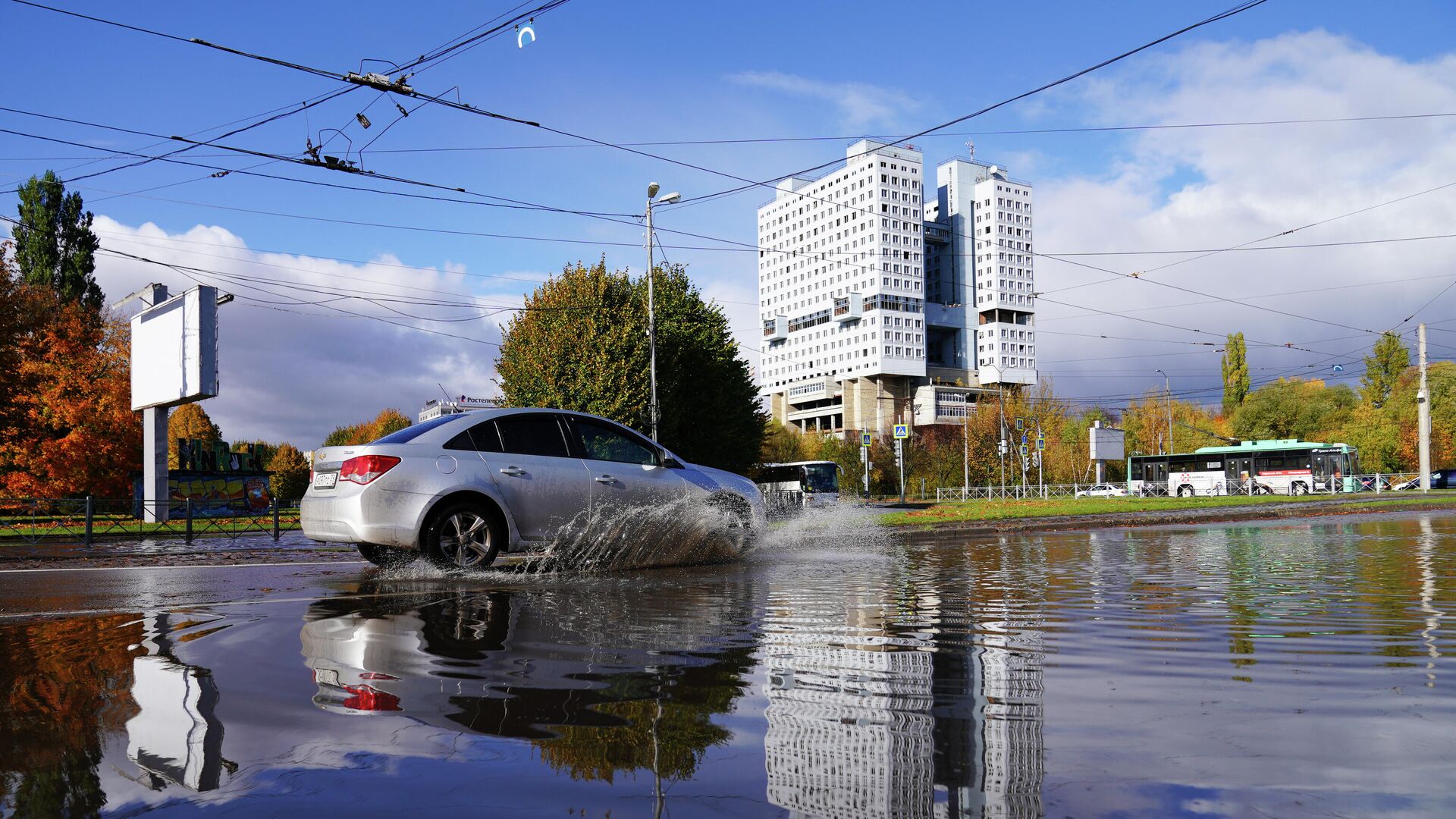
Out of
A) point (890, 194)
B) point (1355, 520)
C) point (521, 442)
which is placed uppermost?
point (890, 194)

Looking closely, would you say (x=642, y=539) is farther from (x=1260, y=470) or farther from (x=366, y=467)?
(x=1260, y=470)

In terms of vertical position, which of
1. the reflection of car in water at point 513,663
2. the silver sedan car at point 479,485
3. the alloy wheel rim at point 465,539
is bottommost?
the reflection of car in water at point 513,663

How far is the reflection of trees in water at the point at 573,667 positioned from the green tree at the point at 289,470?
10527cm

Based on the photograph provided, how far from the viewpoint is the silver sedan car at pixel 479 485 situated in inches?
339

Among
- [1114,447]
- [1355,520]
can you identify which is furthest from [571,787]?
[1114,447]

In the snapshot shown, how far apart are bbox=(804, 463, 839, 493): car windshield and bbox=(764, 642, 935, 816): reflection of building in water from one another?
1800 inches

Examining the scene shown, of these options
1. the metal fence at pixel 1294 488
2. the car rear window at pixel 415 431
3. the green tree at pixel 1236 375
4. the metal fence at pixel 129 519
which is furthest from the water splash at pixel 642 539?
the green tree at pixel 1236 375

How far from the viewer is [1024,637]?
5.12 m

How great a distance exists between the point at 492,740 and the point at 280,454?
141009 millimetres

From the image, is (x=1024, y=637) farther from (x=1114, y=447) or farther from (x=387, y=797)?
(x=1114, y=447)

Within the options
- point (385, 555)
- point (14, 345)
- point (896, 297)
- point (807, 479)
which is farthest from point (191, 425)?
point (896, 297)

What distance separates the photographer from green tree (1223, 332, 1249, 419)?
9738cm

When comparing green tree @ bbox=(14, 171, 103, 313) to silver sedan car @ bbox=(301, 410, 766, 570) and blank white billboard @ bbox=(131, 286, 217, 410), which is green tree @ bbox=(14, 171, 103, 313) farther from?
silver sedan car @ bbox=(301, 410, 766, 570)

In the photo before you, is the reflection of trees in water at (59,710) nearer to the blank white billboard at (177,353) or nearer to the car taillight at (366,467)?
the car taillight at (366,467)
